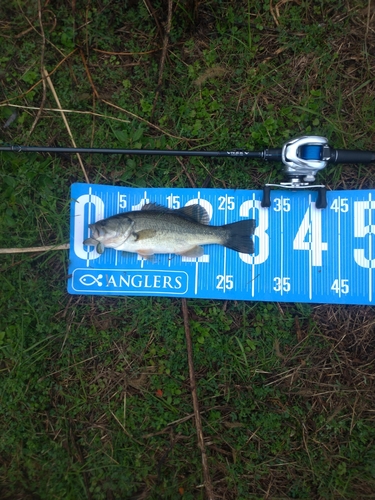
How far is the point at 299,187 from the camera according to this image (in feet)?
11.0

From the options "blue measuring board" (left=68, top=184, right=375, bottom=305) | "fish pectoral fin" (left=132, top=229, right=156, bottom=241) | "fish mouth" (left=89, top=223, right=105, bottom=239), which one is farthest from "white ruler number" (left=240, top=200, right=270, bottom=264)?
"fish mouth" (left=89, top=223, right=105, bottom=239)

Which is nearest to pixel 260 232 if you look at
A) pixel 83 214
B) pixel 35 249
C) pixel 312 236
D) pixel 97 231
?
pixel 312 236

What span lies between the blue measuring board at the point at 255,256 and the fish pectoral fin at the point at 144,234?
0.99 ft

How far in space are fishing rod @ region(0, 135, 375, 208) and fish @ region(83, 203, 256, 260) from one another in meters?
0.45

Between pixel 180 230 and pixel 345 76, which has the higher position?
pixel 345 76

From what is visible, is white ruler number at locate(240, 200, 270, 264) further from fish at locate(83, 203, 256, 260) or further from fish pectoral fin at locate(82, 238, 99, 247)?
fish pectoral fin at locate(82, 238, 99, 247)

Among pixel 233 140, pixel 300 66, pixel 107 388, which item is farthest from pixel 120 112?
pixel 107 388

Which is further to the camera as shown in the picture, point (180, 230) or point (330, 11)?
point (330, 11)

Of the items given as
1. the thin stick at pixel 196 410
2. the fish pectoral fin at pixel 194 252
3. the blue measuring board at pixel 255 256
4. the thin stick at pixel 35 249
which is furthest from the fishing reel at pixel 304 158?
the thin stick at pixel 35 249

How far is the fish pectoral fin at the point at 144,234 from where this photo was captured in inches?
129

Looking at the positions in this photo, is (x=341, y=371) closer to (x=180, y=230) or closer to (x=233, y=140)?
(x=180, y=230)

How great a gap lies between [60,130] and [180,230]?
1.61 m

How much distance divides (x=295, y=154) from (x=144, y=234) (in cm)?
150

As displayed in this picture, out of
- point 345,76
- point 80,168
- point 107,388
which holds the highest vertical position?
point 345,76
